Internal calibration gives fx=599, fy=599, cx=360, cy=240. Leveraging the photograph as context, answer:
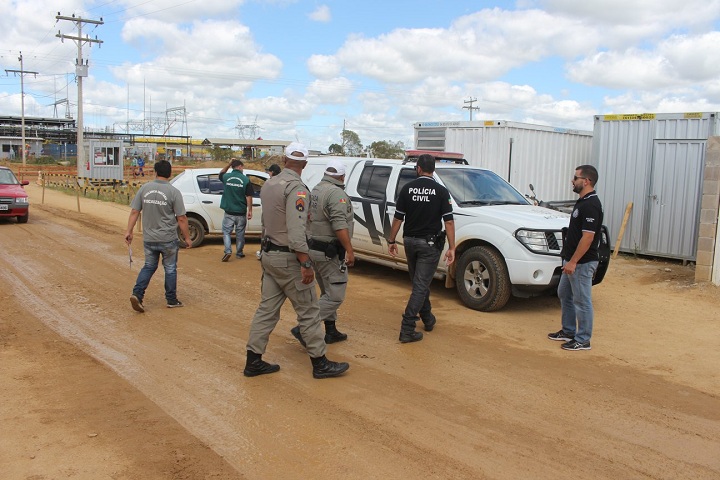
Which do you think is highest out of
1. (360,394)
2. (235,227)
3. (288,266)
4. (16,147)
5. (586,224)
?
(16,147)

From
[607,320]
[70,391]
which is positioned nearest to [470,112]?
[607,320]

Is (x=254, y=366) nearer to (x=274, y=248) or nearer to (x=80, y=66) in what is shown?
(x=274, y=248)

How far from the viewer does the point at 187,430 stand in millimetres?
4086

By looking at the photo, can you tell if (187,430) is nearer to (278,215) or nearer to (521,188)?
(278,215)

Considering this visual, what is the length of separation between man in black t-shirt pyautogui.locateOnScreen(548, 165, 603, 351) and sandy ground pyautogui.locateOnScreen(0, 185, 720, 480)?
12.8 inches

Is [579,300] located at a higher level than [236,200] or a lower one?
lower

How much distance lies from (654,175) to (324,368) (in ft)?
30.0

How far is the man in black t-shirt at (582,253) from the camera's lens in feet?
18.9

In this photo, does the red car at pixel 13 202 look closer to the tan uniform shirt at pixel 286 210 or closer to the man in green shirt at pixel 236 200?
the man in green shirt at pixel 236 200

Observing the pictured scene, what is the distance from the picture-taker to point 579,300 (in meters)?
6.01

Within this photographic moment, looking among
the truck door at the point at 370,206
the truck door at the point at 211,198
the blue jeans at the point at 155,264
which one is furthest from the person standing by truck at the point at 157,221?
the truck door at the point at 211,198

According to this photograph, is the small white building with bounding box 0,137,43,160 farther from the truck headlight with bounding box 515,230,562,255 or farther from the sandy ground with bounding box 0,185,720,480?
the truck headlight with bounding box 515,230,562,255

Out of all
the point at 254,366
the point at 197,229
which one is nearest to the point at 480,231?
the point at 254,366

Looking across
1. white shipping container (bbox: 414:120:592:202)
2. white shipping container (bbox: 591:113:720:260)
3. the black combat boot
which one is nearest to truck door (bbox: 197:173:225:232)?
white shipping container (bbox: 414:120:592:202)
